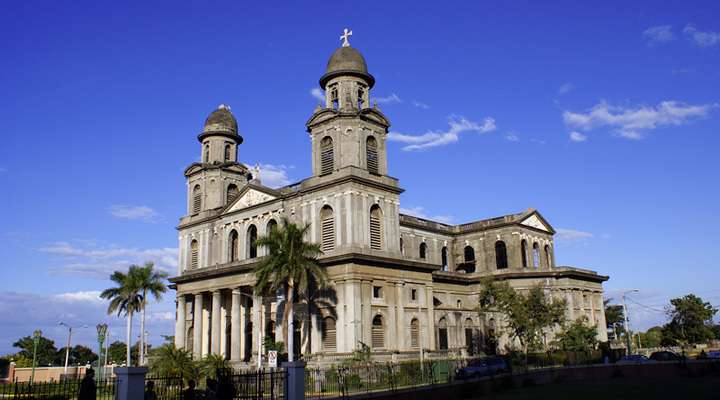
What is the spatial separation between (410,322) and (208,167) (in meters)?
25.9

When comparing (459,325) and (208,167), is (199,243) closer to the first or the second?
(208,167)

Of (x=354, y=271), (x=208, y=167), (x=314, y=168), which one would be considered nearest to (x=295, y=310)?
(x=354, y=271)

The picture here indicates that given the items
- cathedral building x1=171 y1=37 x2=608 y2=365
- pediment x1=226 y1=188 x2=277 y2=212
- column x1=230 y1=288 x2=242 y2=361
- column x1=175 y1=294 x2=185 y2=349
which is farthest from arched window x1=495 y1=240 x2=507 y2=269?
column x1=175 y1=294 x2=185 y2=349

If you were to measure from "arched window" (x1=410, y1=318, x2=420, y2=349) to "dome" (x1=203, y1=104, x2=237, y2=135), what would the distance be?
91.0 ft

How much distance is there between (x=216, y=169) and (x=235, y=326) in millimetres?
16695

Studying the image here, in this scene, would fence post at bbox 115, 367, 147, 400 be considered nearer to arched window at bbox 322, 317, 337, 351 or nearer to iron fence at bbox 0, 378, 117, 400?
iron fence at bbox 0, 378, 117, 400

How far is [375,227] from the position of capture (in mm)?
50531

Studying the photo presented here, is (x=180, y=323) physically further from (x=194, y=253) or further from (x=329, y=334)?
(x=329, y=334)

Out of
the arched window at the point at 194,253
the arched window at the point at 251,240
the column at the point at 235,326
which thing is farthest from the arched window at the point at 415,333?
the arched window at the point at 194,253

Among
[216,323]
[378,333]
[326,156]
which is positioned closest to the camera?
[378,333]

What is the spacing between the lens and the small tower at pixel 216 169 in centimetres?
6303

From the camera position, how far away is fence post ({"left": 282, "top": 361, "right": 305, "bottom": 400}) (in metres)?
21.3

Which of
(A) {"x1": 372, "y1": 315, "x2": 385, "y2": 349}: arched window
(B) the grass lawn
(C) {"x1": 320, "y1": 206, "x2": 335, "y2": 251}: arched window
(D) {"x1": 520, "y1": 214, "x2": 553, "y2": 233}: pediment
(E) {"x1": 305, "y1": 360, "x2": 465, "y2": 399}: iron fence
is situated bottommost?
(B) the grass lawn

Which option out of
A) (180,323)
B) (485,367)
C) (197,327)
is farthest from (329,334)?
(180,323)
